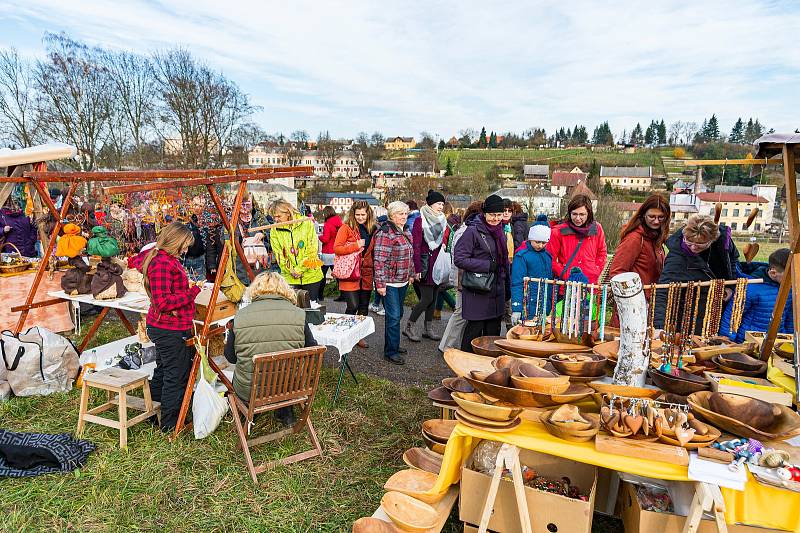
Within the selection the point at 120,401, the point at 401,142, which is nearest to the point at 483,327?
the point at 120,401

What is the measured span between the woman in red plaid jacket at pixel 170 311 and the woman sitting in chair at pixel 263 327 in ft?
1.75

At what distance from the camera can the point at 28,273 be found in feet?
19.4

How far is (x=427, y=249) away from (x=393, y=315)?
3.55 ft

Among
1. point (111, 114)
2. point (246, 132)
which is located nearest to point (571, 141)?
point (246, 132)

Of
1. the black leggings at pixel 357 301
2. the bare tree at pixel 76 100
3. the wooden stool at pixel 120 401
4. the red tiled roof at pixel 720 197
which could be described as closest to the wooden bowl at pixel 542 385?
the red tiled roof at pixel 720 197

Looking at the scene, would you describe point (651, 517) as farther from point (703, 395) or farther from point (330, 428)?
point (330, 428)

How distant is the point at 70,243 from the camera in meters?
4.99

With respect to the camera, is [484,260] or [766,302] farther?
[484,260]

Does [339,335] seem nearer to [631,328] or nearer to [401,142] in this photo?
[631,328]

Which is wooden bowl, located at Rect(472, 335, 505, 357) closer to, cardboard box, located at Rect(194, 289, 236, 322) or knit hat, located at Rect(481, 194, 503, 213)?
knit hat, located at Rect(481, 194, 503, 213)

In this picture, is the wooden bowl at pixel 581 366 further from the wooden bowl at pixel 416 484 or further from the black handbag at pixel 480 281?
the black handbag at pixel 480 281

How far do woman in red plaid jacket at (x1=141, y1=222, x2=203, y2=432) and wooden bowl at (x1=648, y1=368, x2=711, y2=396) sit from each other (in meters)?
3.15

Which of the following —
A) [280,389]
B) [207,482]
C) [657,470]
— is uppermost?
[657,470]

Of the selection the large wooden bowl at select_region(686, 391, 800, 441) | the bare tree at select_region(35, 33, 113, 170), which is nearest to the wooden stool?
the large wooden bowl at select_region(686, 391, 800, 441)
